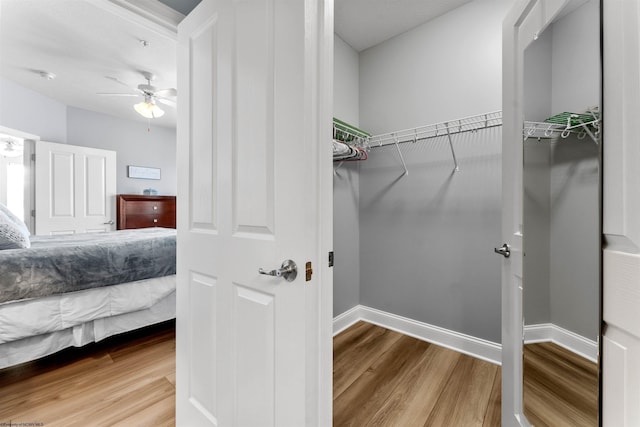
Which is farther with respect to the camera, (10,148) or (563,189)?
(10,148)

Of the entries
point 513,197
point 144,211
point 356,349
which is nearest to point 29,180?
point 144,211

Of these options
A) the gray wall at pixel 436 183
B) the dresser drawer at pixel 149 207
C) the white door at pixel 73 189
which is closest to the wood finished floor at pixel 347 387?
the gray wall at pixel 436 183

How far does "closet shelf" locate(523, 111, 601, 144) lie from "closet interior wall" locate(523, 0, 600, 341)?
18mm

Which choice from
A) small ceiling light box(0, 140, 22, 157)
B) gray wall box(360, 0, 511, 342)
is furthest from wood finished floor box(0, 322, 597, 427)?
small ceiling light box(0, 140, 22, 157)

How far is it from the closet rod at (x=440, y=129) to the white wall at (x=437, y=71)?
89mm

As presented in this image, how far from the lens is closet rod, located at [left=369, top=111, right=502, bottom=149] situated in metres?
1.84

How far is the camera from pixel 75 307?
1.89 metres

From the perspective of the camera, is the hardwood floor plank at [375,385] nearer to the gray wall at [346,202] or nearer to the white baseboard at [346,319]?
the white baseboard at [346,319]

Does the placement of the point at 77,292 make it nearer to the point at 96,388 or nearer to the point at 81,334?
the point at 81,334

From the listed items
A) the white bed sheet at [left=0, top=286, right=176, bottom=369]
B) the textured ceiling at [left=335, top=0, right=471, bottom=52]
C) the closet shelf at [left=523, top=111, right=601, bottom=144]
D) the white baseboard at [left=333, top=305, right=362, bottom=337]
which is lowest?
the white baseboard at [left=333, top=305, right=362, bottom=337]

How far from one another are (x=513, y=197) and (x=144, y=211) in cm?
515

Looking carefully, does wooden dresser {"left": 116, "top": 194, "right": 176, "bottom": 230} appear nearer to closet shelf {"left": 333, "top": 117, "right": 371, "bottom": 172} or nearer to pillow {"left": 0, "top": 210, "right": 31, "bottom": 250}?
pillow {"left": 0, "top": 210, "right": 31, "bottom": 250}

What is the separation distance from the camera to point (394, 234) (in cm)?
239

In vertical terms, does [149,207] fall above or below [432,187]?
below
